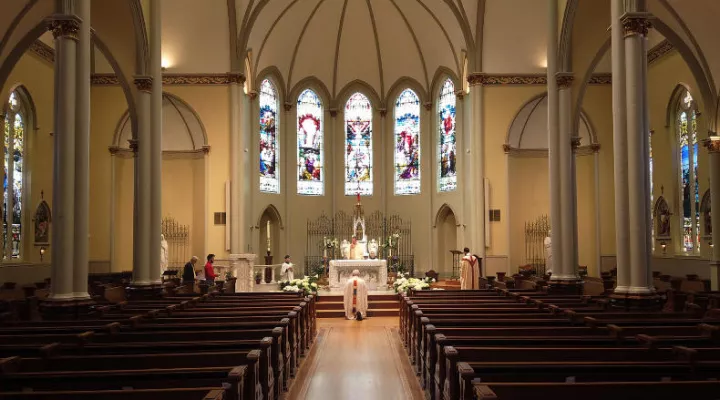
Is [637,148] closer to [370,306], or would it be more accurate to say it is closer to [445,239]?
[370,306]

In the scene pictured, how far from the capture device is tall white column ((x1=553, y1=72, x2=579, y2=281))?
52.0ft

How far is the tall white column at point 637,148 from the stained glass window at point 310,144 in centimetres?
2043

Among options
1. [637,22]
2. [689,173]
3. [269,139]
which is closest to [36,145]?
[269,139]

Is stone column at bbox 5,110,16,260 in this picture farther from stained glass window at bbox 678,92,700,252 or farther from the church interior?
Result: stained glass window at bbox 678,92,700,252

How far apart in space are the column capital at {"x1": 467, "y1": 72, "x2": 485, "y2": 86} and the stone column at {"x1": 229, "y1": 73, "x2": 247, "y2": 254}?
26.4 feet

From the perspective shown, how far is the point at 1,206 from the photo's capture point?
1994cm

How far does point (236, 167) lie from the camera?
24500mm

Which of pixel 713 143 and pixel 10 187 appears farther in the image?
pixel 10 187

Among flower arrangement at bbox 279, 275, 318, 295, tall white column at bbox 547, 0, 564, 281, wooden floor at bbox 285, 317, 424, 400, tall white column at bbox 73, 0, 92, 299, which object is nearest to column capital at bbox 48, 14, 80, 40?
tall white column at bbox 73, 0, 92, 299

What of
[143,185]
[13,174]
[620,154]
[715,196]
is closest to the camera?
[620,154]

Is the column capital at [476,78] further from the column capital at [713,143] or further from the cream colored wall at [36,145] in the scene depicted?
the cream colored wall at [36,145]

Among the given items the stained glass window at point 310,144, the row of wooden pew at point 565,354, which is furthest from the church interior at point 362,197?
the stained glass window at point 310,144

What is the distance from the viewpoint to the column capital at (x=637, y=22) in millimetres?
11375

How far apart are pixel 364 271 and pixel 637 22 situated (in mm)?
13051
